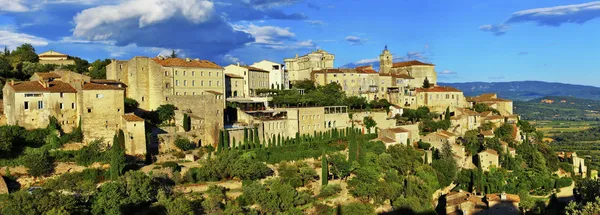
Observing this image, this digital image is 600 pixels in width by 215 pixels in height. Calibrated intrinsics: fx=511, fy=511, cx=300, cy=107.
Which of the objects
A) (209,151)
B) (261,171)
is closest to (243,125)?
(209,151)

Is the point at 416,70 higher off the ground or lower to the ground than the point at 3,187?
higher

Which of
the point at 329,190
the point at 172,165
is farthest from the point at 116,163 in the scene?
the point at 329,190

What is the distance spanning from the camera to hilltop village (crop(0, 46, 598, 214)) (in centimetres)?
3356

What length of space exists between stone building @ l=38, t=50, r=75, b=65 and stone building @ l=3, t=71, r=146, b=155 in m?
18.9

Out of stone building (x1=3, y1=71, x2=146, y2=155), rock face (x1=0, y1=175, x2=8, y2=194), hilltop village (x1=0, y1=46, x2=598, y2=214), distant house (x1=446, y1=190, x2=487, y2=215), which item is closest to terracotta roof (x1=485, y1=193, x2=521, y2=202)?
hilltop village (x1=0, y1=46, x2=598, y2=214)

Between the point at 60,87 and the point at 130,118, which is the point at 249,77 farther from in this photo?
the point at 60,87

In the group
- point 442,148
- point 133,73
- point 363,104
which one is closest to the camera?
point 133,73

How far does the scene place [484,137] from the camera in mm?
53750

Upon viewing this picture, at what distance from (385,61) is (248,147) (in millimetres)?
40753

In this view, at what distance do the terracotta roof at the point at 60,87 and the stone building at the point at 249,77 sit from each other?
21723 millimetres

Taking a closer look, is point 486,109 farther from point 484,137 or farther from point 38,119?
point 38,119

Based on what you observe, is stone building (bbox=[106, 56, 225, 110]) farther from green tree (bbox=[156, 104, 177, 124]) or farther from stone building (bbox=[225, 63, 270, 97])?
stone building (bbox=[225, 63, 270, 97])

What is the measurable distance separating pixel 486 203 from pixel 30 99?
35167 millimetres

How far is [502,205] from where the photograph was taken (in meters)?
40.8
